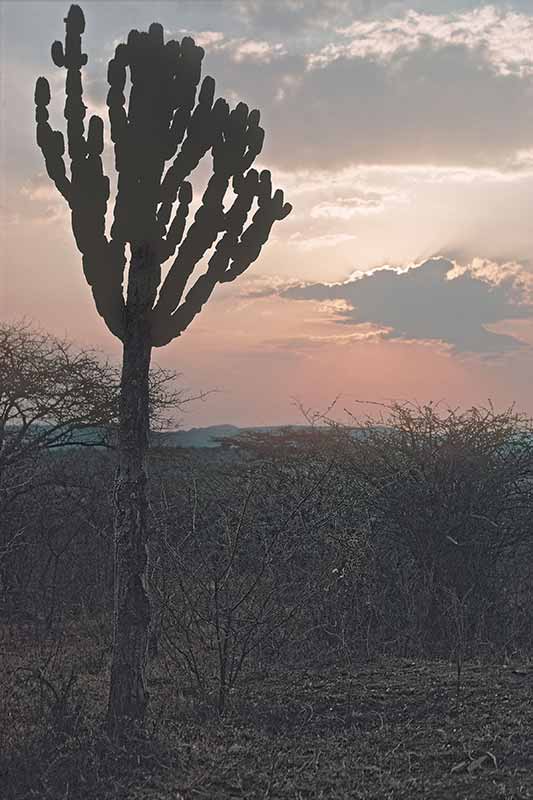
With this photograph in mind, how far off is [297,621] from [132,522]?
3.99 m

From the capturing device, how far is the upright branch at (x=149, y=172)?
7121mm

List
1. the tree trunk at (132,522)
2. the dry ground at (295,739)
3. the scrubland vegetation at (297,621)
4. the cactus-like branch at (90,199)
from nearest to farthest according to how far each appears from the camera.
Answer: the dry ground at (295,739) → the scrubland vegetation at (297,621) → the tree trunk at (132,522) → the cactus-like branch at (90,199)

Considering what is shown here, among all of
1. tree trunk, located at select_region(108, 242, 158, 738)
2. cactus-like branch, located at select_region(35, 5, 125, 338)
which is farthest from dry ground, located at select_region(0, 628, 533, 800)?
cactus-like branch, located at select_region(35, 5, 125, 338)

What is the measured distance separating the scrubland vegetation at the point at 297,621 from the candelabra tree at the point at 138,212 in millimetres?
1035

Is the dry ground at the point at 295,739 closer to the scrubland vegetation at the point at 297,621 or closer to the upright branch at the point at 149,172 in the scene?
the scrubland vegetation at the point at 297,621

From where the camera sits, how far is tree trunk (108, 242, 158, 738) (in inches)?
260

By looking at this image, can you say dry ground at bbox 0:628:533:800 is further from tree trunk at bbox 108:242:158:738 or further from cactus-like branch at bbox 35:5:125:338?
cactus-like branch at bbox 35:5:125:338

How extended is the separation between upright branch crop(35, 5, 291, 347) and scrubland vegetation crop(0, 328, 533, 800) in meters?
2.25

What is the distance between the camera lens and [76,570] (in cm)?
1402

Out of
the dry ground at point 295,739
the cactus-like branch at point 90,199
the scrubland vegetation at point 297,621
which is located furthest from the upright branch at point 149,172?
the dry ground at point 295,739

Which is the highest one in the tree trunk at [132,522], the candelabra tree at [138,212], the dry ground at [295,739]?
the candelabra tree at [138,212]

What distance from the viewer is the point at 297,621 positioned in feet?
33.2

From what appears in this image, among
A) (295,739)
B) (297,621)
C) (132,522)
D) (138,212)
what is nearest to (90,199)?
(138,212)

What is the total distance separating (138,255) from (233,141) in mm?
1432
